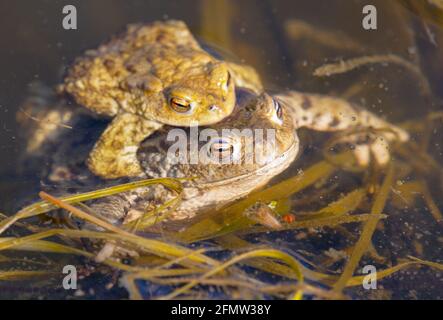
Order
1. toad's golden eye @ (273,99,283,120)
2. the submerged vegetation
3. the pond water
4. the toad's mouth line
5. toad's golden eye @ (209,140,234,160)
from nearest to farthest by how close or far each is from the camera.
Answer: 1. the submerged vegetation
2. the pond water
3. toad's golden eye @ (209,140,234,160)
4. the toad's mouth line
5. toad's golden eye @ (273,99,283,120)

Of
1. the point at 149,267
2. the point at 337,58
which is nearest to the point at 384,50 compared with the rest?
the point at 337,58

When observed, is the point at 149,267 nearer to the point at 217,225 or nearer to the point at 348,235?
the point at 217,225

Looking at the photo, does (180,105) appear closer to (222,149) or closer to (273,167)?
(222,149)

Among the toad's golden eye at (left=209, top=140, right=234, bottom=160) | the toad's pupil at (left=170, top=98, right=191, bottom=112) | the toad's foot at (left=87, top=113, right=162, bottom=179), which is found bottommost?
the toad's foot at (left=87, top=113, right=162, bottom=179)

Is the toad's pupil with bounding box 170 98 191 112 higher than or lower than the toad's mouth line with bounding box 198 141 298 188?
higher

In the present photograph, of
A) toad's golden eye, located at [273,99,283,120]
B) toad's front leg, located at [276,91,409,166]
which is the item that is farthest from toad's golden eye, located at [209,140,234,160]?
→ toad's front leg, located at [276,91,409,166]

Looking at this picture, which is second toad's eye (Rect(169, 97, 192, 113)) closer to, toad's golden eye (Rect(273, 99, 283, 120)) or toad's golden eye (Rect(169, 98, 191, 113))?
toad's golden eye (Rect(169, 98, 191, 113))

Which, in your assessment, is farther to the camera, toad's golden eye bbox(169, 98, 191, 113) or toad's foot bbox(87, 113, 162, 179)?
toad's foot bbox(87, 113, 162, 179)

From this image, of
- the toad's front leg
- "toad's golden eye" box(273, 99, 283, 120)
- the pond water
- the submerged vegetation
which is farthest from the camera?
the toad's front leg
